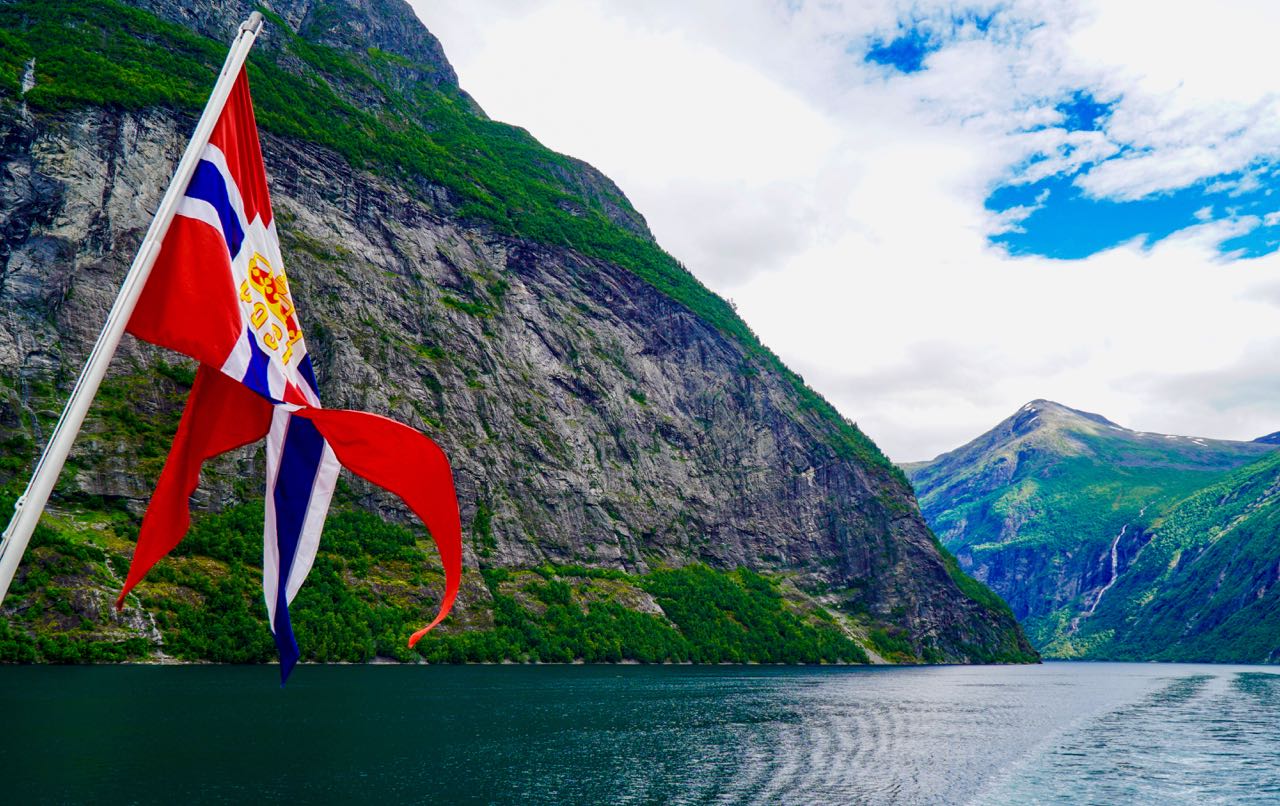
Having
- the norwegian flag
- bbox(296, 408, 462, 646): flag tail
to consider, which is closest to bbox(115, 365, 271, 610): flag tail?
the norwegian flag

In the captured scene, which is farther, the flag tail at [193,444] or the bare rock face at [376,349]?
the bare rock face at [376,349]

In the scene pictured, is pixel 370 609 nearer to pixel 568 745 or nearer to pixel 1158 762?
pixel 568 745

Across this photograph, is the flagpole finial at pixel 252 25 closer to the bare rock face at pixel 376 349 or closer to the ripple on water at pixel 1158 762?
the ripple on water at pixel 1158 762

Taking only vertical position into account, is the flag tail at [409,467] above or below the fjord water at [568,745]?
above

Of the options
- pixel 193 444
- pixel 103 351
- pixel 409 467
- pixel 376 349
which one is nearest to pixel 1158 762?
pixel 409 467

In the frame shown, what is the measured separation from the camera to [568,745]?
5184cm

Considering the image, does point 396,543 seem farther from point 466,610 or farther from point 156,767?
point 156,767

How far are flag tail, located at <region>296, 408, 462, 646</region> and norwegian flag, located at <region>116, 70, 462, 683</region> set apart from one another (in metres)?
0.02

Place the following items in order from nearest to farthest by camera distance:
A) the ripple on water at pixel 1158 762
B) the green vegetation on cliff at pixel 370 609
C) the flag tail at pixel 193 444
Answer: the flag tail at pixel 193 444 < the ripple on water at pixel 1158 762 < the green vegetation on cliff at pixel 370 609

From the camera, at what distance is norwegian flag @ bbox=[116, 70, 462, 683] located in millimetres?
10125

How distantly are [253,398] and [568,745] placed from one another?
45.8 meters

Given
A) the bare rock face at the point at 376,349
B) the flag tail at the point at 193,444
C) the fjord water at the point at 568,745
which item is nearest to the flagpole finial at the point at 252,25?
the flag tail at the point at 193,444

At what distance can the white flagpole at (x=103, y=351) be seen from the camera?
7.43m

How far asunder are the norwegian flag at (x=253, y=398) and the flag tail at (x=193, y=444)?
0.7 inches
